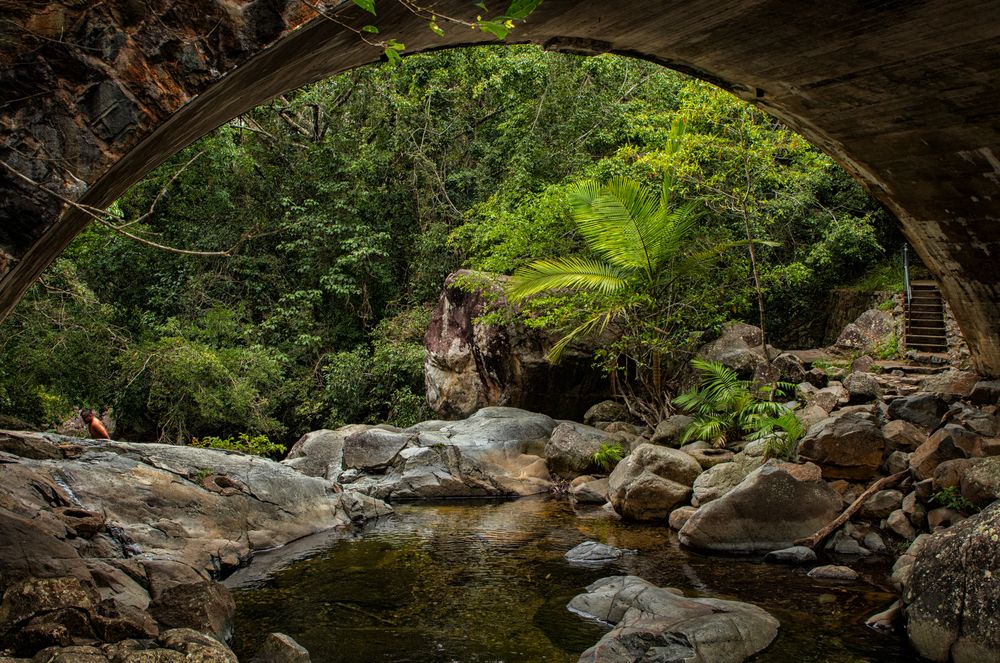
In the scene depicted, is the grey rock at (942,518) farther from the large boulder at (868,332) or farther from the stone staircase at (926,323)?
the large boulder at (868,332)

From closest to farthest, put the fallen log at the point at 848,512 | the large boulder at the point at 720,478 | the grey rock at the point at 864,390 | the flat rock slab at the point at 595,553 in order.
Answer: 1. the fallen log at the point at 848,512
2. the flat rock slab at the point at 595,553
3. the large boulder at the point at 720,478
4. the grey rock at the point at 864,390

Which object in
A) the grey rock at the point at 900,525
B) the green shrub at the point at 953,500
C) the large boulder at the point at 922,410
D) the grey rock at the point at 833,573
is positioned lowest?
the grey rock at the point at 833,573

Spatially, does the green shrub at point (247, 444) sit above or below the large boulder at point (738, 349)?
below

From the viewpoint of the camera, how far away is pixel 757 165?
10242 millimetres

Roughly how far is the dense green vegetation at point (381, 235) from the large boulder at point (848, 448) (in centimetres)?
334

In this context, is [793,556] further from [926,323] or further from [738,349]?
[926,323]

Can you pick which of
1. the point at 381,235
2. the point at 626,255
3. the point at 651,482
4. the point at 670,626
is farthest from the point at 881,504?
the point at 381,235

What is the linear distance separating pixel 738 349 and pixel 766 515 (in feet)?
16.0

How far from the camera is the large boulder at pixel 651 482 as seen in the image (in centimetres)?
847

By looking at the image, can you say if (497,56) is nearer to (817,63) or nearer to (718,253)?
(718,253)

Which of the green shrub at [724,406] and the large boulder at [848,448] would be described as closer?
the large boulder at [848,448]

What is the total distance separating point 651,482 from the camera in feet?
28.0

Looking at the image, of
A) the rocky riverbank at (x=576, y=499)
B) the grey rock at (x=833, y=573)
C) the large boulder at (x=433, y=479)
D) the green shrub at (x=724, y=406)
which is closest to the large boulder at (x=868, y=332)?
the rocky riverbank at (x=576, y=499)

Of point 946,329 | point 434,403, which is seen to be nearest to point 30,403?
point 434,403
